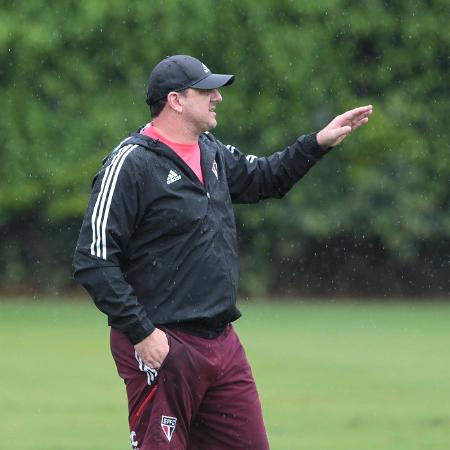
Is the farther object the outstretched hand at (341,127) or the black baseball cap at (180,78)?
the outstretched hand at (341,127)

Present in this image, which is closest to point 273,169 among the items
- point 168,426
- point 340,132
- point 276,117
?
point 340,132

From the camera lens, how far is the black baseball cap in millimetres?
5625

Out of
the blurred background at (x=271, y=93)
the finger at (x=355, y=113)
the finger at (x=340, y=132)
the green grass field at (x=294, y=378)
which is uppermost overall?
the blurred background at (x=271, y=93)

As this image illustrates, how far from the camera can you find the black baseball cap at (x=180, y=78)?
5625 millimetres

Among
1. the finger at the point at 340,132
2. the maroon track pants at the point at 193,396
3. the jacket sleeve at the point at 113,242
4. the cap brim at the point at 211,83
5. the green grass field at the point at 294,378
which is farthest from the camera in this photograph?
the green grass field at the point at 294,378

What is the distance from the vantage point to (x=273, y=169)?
615 centimetres

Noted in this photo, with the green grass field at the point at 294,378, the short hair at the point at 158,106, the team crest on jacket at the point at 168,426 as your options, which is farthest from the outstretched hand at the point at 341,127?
the green grass field at the point at 294,378

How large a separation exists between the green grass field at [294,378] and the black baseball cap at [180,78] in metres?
3.02

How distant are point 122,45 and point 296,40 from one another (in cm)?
Answer: 225

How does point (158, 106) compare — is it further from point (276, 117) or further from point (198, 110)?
point (276, 117)

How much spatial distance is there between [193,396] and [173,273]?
52 cm

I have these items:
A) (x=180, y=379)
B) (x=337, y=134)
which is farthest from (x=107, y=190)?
(x=337, y=134)

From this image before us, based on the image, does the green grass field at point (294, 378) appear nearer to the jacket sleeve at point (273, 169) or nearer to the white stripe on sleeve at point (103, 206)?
the jacket sleeve at point (273, 169)

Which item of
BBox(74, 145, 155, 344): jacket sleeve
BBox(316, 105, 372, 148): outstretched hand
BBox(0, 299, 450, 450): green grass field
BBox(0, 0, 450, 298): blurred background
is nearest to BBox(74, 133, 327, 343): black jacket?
BBox(74, 145, 155, 344): jacket sleeve
